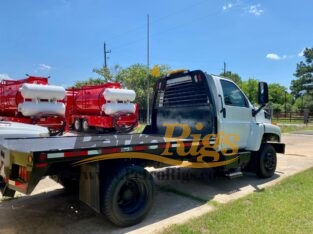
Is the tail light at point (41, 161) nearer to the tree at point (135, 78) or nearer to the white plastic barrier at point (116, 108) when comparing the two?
the white plastic barrier at point (116, 108)

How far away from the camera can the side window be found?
620cm

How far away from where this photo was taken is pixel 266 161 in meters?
7.07

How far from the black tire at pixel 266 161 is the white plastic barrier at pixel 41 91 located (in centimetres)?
1048

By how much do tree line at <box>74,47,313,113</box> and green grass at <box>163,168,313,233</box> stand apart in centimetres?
589

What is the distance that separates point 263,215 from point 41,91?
11884 mm

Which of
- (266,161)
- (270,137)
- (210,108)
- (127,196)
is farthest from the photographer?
(270,137)

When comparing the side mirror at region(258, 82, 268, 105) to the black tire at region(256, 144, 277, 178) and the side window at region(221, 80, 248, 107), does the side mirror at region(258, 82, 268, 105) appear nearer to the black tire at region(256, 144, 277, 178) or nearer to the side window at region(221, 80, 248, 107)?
the side window at region(221, 80, 248, 107)

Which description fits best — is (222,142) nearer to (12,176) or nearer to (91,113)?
(12,176)

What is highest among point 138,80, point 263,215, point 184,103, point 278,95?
point 278,95

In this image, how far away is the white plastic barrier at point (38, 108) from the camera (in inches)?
544

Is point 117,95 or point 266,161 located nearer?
point 266,161

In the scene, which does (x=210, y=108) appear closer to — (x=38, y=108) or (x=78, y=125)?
(x=38, y=108)

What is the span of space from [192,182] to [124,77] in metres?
27.2

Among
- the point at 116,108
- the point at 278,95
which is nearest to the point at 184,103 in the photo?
the point at 116,108
